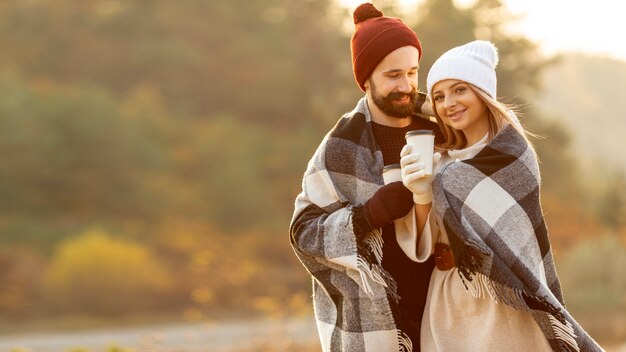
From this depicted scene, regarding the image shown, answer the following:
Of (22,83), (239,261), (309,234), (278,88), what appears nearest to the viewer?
(309,234)

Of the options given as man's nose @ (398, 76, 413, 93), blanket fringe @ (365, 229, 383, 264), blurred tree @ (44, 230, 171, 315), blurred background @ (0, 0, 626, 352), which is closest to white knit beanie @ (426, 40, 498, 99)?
man's nose @ (398, 76, 413, 93)

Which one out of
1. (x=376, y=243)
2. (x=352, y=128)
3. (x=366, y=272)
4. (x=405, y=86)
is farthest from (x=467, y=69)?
(x=366, y=272)

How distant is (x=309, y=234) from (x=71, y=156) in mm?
21365

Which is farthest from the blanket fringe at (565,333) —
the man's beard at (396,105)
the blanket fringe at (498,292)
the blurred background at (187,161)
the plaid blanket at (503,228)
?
the blurred background at (187,161)

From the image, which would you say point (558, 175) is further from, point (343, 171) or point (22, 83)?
point (343, 171)

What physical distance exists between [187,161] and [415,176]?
24745 millimetres

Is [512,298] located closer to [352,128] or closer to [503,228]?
[503,228]

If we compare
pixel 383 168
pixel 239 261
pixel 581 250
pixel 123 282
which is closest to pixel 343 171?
pixel 383 168

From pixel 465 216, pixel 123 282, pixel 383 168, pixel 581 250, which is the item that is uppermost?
pixel 123 282

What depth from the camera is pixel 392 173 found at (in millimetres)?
3828

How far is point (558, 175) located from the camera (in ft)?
97.7

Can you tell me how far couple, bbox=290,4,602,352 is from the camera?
12.3ft

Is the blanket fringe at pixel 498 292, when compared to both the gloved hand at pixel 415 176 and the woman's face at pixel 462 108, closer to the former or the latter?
the gloved hand at pixel 415 176

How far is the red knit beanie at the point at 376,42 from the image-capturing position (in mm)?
4199
